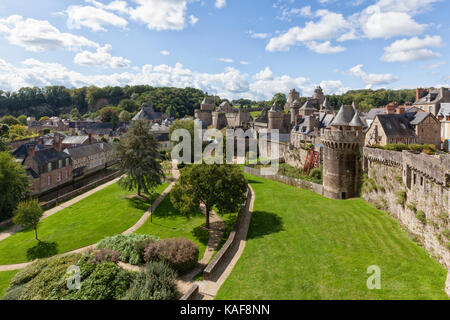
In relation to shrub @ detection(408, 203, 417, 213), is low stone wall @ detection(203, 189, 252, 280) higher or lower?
lower

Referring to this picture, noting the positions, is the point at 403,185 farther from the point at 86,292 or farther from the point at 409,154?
the point at 86,292

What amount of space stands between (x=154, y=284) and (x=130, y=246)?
5.50 metres

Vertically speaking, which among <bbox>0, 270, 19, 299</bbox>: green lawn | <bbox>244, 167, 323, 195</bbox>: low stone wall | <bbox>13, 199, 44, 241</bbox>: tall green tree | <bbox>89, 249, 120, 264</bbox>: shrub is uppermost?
<bbox>244, 167, 323, 195</bbox>: low stone wall

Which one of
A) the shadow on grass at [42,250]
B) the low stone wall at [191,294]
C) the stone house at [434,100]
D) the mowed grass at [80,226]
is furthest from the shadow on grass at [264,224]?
the stone house at [434,100]

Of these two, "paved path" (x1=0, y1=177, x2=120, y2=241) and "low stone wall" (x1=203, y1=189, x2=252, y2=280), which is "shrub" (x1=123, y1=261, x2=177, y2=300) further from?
"paved path" (x1=0, y1=177, x2=120, y2=241)

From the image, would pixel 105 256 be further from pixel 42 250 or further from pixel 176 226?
pixel 176 226

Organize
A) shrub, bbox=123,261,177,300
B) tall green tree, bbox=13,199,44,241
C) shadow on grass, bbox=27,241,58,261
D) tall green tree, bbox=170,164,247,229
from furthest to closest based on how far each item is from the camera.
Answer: tall green tree, bbox=13,199,44,241 < tall green tree, bbox=170,164,247,229 < shadow on grass, bbox=27,241,58,261 < shrub, bbox=123,261,177,300

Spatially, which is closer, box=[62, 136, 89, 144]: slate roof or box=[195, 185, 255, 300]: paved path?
box=[195, 185, 255, 300]: paved path

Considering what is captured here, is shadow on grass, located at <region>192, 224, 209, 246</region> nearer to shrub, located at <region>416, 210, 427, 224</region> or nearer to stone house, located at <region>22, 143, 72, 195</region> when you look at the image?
shrub, located at <region>416, 210, 427, 224</region>

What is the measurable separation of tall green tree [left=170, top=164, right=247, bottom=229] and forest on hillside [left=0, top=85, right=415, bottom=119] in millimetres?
104752

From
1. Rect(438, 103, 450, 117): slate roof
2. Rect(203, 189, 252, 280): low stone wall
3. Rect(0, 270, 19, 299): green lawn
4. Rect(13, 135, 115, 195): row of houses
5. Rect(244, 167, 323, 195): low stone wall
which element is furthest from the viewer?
Rect(438, 103, 450, 117): slate roof

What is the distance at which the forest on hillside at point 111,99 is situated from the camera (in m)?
125

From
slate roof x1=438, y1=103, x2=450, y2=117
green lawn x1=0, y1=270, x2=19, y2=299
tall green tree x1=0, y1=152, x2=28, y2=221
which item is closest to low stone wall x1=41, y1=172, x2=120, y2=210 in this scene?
tall green tree x1=0, y1=152, x2=28, y2=221

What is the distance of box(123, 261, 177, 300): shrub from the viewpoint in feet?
45.9
